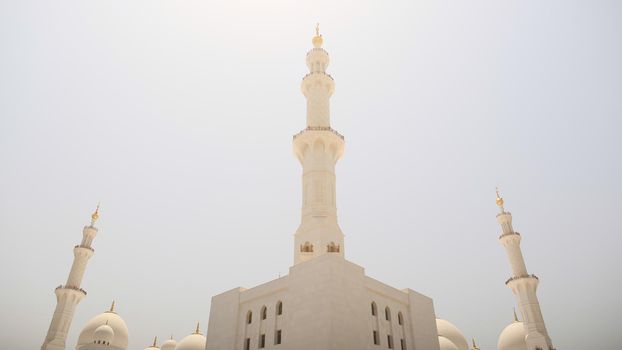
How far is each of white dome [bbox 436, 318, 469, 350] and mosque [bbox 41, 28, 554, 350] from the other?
0.09 metres

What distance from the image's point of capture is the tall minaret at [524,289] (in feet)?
117

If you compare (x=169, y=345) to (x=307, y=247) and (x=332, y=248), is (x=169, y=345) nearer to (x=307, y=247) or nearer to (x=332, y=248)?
(x=307, y=247)

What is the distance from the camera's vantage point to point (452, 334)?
37.0 metres

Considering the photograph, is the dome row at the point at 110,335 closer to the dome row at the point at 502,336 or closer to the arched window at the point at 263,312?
the arched window at the point at 263,312

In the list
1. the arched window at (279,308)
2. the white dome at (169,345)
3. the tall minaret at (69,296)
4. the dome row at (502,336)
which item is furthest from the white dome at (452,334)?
the tall minaret at (69,296)

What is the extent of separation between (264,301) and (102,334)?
21.9m

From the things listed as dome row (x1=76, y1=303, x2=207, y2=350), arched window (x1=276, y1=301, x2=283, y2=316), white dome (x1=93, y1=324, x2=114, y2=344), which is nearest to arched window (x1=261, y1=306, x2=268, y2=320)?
arched window (x1=276, y1=301, x2=283, y2=316)

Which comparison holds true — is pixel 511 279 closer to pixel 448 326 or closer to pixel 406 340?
pixel 448 326

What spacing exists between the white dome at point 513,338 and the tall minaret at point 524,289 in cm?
115

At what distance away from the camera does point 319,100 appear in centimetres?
3331

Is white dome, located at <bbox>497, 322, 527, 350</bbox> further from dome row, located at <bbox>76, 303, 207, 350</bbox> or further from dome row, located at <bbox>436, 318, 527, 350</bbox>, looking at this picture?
dome row, located at <bbox>76, 303, 207, 350</bbox>

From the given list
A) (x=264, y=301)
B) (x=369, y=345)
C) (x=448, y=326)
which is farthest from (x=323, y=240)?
(x=448, y=326)

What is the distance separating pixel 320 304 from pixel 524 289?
26.1 metres

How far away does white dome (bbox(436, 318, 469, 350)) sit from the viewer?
36.5 meters
